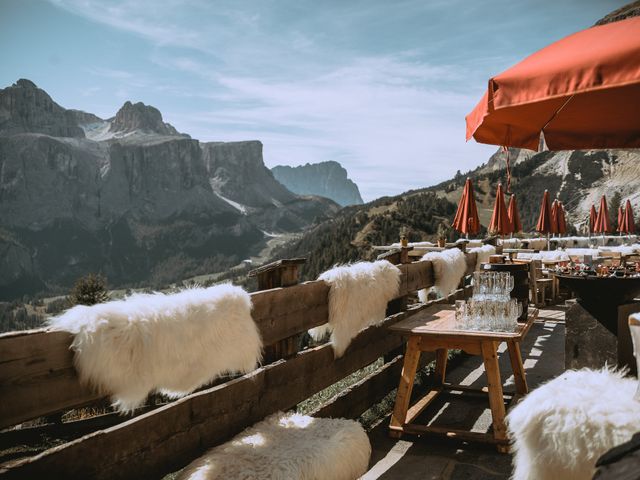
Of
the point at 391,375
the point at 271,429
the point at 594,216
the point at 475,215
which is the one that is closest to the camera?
the point at 271,429

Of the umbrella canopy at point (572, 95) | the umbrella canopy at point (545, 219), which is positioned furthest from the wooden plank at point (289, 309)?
the umbrella canopy at point (545, 219)

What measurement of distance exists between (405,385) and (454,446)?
→ 1.69 ft

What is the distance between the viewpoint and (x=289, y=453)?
2219 millimetres

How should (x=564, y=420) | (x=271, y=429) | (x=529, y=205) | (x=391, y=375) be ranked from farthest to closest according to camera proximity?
(x=529, y=205) < (x=391, y=375) < (x=271, y=429) < (x=564, y=420)

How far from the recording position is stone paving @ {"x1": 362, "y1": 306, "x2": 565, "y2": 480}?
306 cm

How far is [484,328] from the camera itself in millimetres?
3596

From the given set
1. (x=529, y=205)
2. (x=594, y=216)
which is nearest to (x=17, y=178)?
(x=529, y=205)

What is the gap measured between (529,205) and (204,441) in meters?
84.0

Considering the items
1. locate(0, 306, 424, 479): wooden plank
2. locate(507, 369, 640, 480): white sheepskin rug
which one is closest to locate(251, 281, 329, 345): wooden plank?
locate(0, 306, 424, 479): wooden plank

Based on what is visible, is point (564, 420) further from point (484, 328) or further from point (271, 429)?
point (484, 328)

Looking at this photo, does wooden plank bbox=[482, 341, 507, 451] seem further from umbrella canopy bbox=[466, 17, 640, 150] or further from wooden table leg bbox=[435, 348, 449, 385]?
umbrella canopy bbox=[466, 17, 640, 150]

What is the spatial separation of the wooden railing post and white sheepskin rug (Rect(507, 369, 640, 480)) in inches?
54.7

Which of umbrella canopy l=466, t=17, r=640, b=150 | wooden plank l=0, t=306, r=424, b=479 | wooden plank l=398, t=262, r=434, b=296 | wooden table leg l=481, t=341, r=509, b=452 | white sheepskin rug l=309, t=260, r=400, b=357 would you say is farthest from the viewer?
wooden plank l=398, t=262, r=434, b=296

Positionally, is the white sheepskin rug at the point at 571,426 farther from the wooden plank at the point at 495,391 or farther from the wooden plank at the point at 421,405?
the wooden plank at the point at 421,405
